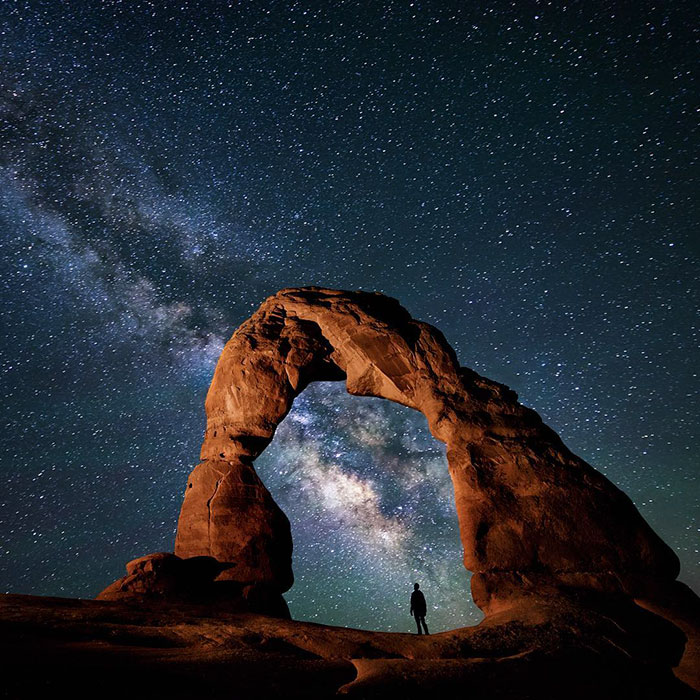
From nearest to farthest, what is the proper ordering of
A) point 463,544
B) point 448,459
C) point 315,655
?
point 315,655 < point 463,544 < point 448,459

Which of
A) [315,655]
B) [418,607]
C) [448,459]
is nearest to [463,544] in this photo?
[448,459]

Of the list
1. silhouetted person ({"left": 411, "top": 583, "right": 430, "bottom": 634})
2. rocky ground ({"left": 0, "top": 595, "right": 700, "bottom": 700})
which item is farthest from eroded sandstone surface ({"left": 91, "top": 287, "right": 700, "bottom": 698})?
silhouetted person ({"left": 411, "top": 583, "right": 430, "bottom": 634})

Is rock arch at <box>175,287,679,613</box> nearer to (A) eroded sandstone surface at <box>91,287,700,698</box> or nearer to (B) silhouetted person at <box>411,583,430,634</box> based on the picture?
(A) eroded sandstone surface at <box>91,287,700,698</box>

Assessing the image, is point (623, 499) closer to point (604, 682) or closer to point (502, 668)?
point (604, 682)

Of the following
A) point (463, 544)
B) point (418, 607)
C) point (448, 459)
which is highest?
point (448, 459)

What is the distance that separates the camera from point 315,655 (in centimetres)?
537

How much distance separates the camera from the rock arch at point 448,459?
793 centimetres

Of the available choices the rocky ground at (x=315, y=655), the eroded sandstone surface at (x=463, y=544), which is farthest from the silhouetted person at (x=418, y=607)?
the rocky ground at (x=315, y=655)

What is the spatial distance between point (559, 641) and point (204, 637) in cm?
409

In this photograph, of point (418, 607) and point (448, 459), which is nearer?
point (448, 459)

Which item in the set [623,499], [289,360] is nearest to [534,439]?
[623,499]

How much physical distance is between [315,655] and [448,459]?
16.6ft

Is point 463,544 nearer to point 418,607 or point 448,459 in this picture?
point 448,459

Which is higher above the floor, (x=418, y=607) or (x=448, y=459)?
(x=448, y=459)
